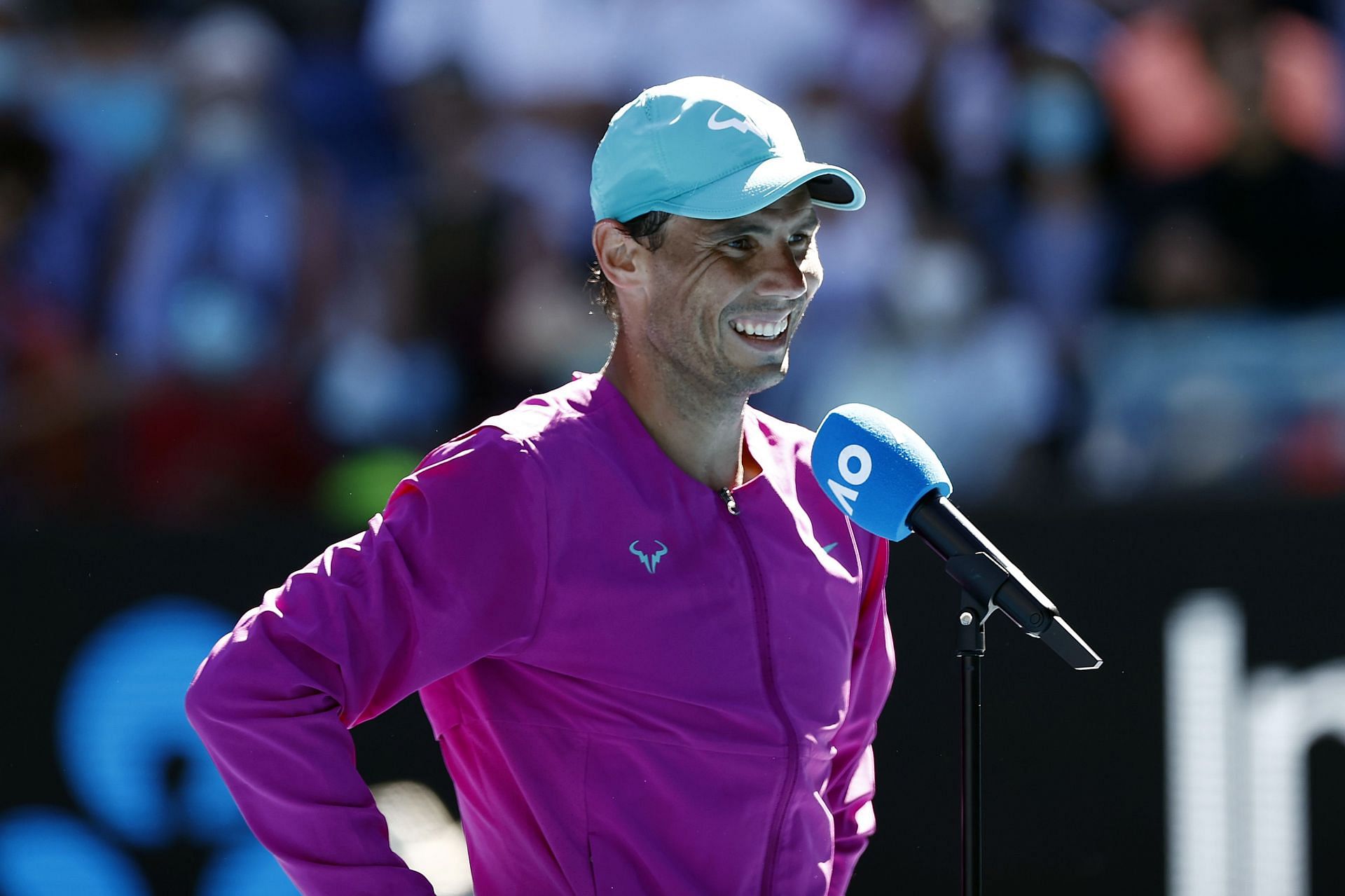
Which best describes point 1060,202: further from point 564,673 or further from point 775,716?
point 564,673

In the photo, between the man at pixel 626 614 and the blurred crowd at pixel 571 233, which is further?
the blurred crowd at pixel 571 233

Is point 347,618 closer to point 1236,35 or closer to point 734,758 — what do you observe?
point 734,758

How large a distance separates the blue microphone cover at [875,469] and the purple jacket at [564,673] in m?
0.20

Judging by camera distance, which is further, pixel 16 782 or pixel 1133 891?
pixel 1133 891

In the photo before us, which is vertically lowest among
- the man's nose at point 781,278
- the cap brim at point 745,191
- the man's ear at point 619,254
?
the man's nose at point 781,278

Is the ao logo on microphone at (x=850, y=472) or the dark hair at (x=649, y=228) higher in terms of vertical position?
the dark hair at (x=649, y=228)

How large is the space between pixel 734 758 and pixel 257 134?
4652 mm

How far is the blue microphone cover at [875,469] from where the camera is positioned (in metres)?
2.33

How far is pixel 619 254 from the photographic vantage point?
104 inches

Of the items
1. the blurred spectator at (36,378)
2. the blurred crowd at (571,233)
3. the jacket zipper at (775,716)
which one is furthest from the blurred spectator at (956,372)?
the jacket zipper at (775,716)

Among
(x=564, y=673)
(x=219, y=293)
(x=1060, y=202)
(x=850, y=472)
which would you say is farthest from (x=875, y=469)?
(x=1060, y=202)

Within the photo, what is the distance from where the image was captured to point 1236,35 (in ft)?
23.8

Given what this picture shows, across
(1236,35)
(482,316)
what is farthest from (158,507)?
(1236,35)

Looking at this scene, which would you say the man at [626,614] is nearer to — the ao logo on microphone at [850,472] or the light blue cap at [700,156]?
the light blue cap at [700,156]
